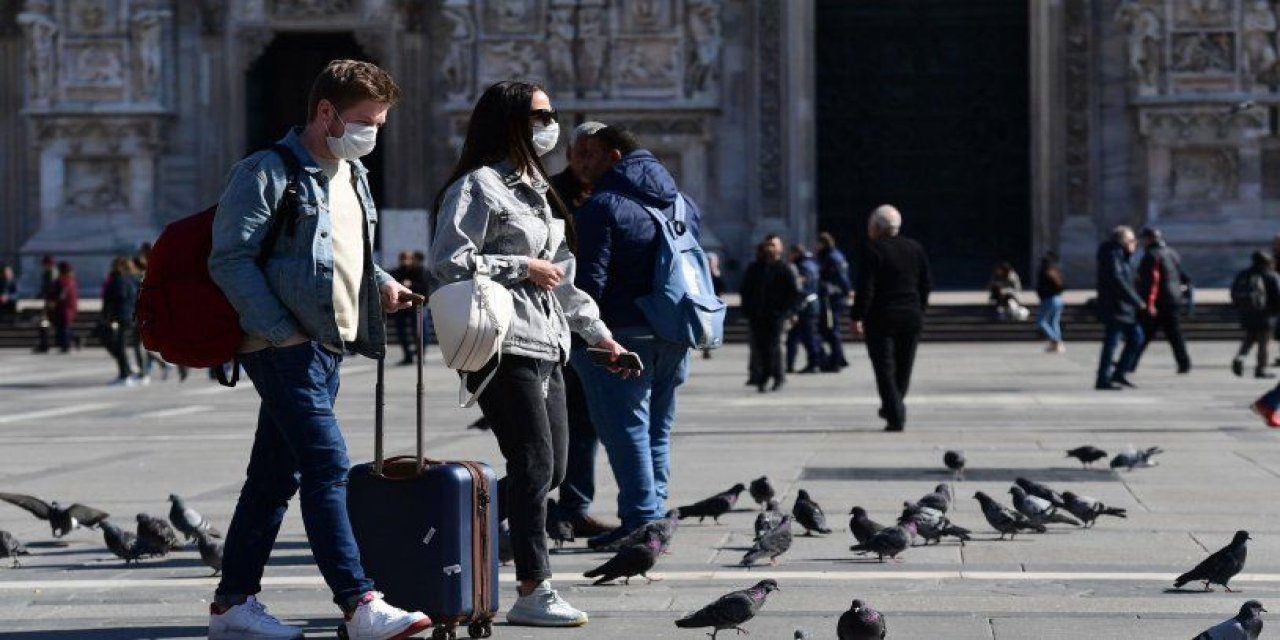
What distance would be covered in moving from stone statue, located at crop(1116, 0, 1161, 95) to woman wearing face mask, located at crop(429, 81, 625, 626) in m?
31.2

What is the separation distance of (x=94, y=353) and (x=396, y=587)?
2780cm

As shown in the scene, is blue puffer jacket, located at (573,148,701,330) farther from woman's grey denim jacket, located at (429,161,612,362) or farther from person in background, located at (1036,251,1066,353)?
person in background, located at (1036,251,1066,353)

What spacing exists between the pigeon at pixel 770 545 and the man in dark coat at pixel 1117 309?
13.5 meters

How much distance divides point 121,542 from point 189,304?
8.85 feet

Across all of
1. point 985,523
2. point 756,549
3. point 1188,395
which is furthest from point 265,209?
point 1188,395

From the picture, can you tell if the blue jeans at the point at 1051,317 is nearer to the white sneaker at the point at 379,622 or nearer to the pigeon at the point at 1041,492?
the pigeon at the point at 1041,492

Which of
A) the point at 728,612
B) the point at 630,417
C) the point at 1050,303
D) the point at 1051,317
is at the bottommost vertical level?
the point at 1051,317

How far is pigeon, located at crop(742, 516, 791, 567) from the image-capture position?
9.24 m

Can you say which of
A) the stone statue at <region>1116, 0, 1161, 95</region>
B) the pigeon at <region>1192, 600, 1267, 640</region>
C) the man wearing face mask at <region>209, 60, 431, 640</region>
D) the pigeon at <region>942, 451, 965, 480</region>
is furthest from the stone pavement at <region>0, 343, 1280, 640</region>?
the stone statue at <region>1116, 0, 1161, 95</region>

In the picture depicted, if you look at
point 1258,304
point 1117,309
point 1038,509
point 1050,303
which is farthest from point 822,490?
point 1050,303

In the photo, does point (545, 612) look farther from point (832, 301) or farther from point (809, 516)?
point (832, 301)

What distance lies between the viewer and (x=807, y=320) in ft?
85.7

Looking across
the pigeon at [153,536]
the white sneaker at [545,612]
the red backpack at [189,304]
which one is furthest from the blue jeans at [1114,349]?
the red backpack at [189,304]

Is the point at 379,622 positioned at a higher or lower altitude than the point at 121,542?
higher
